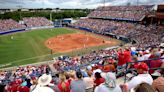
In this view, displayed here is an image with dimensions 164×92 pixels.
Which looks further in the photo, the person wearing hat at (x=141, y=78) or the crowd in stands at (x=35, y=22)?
the crowd in stands at (x=35, y=22)

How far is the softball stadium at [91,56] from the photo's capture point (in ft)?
15.7

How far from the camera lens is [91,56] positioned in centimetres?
2628

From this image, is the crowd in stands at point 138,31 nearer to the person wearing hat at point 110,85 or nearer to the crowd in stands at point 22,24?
the crowd in stands at point 22,24

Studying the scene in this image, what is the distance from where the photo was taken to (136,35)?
4328cm

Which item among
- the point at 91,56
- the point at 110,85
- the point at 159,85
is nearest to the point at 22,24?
the point at 91,56

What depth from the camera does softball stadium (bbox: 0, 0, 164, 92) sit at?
4771mm

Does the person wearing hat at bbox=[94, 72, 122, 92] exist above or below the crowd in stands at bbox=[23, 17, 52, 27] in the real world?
above

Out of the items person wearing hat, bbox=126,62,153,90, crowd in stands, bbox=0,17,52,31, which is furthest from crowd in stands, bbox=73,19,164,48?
person wearing hat, bbox=126,62,153,90

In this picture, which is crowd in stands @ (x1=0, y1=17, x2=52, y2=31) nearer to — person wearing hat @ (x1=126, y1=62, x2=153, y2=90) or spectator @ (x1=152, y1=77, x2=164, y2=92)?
person wearing hat @ (x1=126, y1=62, x2=153, y2=90)

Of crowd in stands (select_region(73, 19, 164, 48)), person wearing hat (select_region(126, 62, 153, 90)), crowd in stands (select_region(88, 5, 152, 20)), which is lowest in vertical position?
crowd in stands (select_region(73, 19, 164, 48))

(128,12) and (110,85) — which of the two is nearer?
(110,85)

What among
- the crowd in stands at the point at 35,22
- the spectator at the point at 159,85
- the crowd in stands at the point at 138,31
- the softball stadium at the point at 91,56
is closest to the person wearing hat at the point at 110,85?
the softball stadium at the point at 91,56

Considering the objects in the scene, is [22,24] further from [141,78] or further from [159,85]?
[159,85]

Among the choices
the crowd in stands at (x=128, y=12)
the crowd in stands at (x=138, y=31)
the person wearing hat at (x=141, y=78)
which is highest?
the crowd in stands at (x=128, y=12)
